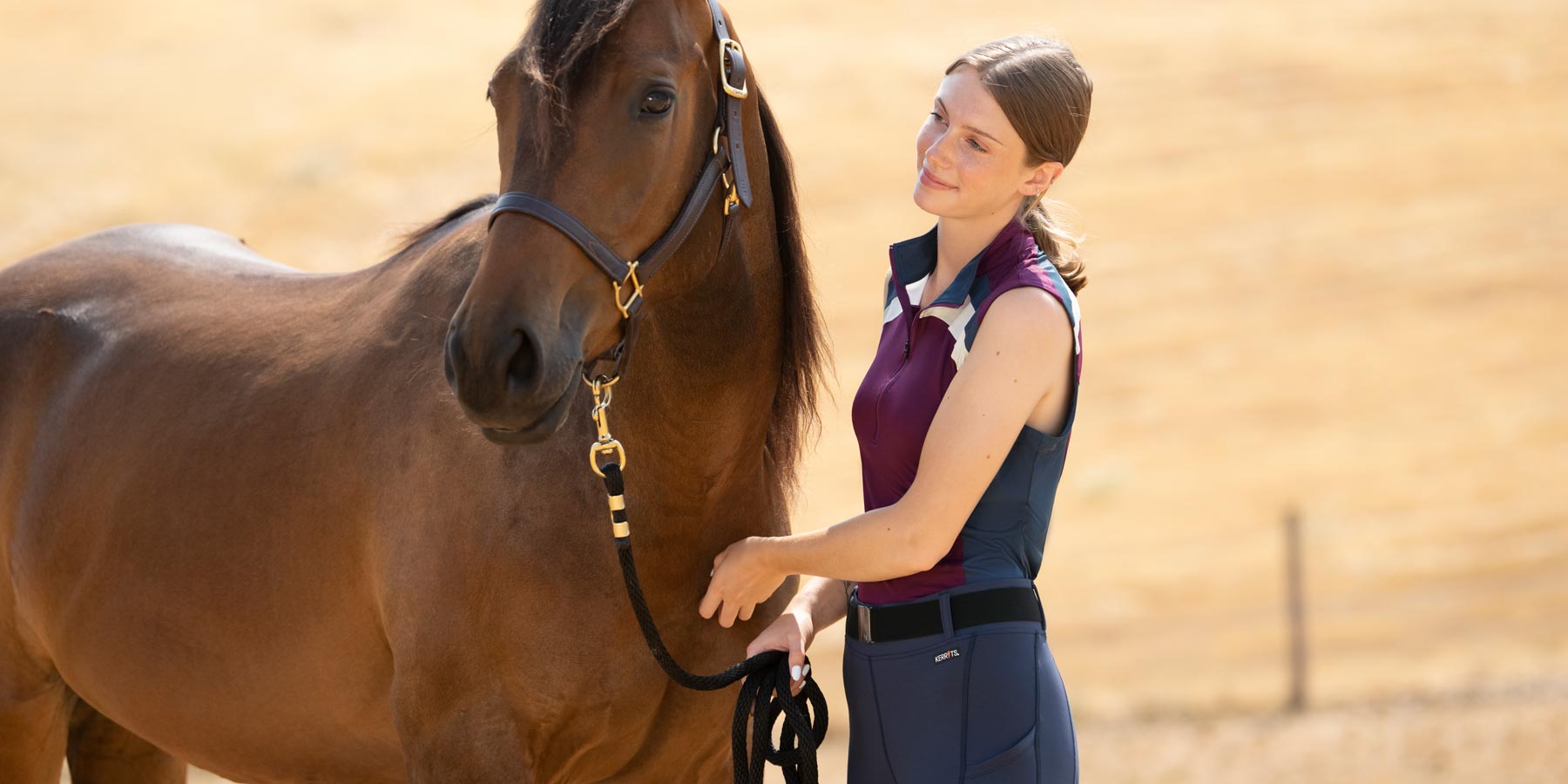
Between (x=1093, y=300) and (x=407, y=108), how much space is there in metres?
15.7

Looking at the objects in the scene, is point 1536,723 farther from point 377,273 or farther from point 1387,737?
point 377,273

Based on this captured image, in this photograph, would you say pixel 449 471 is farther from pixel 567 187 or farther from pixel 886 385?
pixel 886 385

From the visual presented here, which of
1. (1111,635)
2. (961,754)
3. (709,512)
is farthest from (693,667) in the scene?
(1111,635)

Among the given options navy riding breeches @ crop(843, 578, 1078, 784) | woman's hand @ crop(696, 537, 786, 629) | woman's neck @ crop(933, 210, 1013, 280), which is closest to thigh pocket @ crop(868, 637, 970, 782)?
navy riding breeches @ crop(843, 578, 1078, 784)

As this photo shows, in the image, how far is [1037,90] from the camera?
2342mm

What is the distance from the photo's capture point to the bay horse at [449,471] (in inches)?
87.2

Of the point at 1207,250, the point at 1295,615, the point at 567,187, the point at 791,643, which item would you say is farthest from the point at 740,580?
the point at 1207,250

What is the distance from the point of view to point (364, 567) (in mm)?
2748

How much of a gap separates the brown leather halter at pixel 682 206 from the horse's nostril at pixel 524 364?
18 centimetres

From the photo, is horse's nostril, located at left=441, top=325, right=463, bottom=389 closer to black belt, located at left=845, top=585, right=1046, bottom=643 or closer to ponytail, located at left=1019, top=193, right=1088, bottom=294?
black belt, located at left=845, top=585, right=1046, bottom=643

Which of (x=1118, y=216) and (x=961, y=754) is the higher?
(x=1118, y=216)

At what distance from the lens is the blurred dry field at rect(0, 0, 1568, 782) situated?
11.5m

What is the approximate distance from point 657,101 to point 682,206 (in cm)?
20

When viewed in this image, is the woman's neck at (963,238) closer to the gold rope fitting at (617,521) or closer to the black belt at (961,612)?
the black belt at (961,612)
